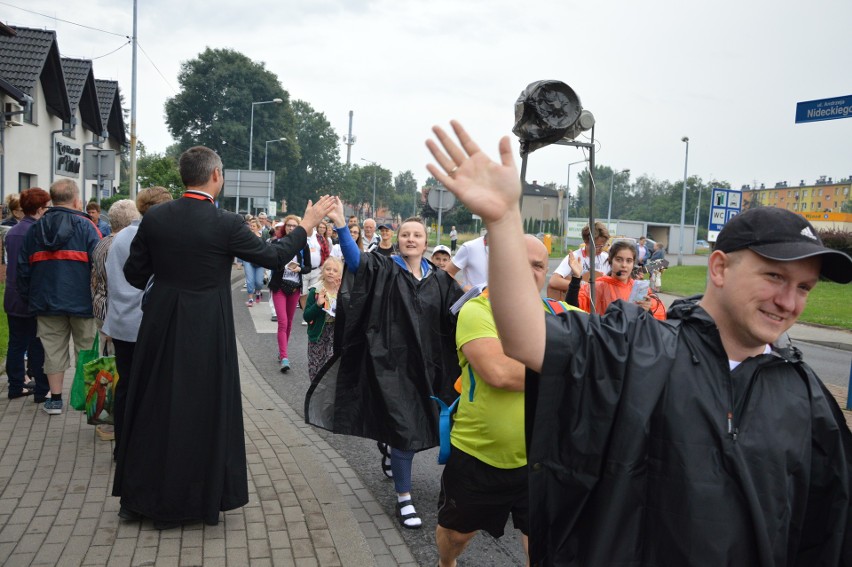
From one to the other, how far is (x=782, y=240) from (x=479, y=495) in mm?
1949

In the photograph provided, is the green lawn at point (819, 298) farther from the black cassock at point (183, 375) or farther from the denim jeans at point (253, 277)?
the black cassock at point (183, 375)

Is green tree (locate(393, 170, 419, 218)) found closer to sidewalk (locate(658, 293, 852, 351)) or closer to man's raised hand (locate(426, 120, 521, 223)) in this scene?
sidewalk (locate(658, 293, 852, 351))

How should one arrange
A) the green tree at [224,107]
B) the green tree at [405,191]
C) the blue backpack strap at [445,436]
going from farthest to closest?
the green tree at [405,191] → the green tree at [224,107] → the blue backpack strap at [445,436]

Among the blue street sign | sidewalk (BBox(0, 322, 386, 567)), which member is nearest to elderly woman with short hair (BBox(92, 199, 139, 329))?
sidewalk (BBox(0, 322, 386, 567))

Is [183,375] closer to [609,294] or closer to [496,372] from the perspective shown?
[496,372]

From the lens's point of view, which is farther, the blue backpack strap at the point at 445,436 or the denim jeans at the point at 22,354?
the denim jeans at the point at 22,354

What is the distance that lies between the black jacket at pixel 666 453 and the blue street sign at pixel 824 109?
690 centimetres

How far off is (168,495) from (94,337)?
3176 millimetres

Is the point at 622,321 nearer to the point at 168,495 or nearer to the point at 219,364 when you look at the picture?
the point at 219,364

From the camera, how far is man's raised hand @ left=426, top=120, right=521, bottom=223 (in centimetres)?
171

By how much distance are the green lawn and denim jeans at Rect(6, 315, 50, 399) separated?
46.9ft

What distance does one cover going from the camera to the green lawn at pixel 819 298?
1986 centimetres

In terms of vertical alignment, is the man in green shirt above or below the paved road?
above

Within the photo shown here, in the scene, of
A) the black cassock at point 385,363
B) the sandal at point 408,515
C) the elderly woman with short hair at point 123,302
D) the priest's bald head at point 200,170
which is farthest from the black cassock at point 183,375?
the sandal at point 408,515
